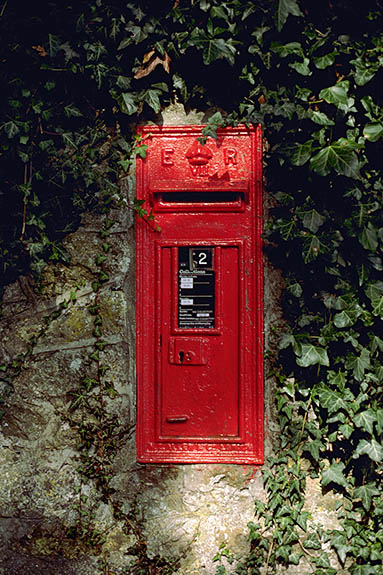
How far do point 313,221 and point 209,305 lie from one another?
0.72m

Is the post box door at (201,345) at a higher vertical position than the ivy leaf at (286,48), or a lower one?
lower

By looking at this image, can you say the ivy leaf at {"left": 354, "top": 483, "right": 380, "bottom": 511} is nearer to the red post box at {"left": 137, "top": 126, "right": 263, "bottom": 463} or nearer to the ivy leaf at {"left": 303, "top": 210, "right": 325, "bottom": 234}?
the red post box at {"left": 137, "top": 126, "right": 263, "bottom": 463}

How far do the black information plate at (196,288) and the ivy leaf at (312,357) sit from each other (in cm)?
51

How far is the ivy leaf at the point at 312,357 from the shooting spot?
2.81 m

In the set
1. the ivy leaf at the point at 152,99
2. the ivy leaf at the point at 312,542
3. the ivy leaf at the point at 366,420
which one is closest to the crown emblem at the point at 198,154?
the ivy leaf at the point at 152,99

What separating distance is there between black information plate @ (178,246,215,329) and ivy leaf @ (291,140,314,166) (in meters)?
0.65

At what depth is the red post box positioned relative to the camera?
2896 mm

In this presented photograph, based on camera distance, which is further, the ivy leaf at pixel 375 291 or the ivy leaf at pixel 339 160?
the ivy leaf at pixel 375 291

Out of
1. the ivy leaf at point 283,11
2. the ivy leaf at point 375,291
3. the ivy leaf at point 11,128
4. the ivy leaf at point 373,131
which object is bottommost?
the ivy leaf at point 375,291

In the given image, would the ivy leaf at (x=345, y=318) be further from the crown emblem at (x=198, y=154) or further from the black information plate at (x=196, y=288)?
the crown emblem at (x=198, y=154)

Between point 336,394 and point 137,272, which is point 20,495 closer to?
point 137,272

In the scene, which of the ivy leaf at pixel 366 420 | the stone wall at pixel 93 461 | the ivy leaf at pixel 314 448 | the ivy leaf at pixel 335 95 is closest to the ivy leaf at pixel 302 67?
the ivy leaf at pixel 335 95

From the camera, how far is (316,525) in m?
2.90

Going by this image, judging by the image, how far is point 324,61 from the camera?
278 centimetres
